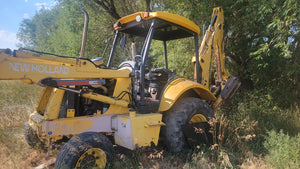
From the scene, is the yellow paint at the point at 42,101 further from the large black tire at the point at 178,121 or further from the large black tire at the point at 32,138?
the large black tire at the point at 178,121

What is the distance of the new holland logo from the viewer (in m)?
2.37

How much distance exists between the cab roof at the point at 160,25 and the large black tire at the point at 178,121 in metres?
1.35

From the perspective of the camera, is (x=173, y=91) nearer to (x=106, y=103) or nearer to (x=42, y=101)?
(x=106, y=103)

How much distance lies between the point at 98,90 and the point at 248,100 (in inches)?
195

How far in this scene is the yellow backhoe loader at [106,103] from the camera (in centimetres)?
256

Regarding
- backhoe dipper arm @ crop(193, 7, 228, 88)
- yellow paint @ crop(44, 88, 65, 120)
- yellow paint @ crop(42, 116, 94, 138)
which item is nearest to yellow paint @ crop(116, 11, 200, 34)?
backhoe dipper arm @ crop(193, 7, 228, 88)

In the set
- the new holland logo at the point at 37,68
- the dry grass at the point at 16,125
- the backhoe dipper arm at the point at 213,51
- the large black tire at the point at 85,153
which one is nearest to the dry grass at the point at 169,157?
the dry grass at the point at 16,125

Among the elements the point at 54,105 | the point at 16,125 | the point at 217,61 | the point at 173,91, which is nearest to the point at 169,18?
the point at 173,91

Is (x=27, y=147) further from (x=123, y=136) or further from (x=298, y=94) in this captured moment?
(x=298, y=94)

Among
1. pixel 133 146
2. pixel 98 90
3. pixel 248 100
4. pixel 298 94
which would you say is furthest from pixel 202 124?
pixel 298 94

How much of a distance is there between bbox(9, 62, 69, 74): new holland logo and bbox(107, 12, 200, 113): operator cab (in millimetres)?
1106

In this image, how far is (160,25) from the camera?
13.3 ft

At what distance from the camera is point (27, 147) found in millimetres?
3797

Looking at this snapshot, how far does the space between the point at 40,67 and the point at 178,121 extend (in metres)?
2.12
